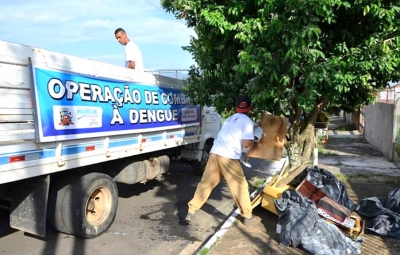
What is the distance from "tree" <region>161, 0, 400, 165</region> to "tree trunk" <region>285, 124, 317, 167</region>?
0.75 metres

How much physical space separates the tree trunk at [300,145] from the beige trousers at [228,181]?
→ 147 centimetres

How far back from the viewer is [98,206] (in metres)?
5.32

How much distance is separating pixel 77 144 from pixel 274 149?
2.74m

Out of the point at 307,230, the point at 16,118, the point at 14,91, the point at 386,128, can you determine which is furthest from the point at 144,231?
the point at 386,128

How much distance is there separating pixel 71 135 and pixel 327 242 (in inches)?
125

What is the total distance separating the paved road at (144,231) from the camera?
4.73 meters

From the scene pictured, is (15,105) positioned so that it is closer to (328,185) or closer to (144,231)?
(144,231)

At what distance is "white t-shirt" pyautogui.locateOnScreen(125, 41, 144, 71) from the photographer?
6621mm

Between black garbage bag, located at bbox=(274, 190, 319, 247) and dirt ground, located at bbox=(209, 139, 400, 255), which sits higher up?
black garbage bag, located at bbox=(274, 190, 319, 247)

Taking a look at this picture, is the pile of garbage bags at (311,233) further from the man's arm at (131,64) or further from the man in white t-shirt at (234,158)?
the man's arm at (131,64)

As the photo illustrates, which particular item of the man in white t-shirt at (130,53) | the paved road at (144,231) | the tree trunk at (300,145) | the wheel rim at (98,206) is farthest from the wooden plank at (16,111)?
the tree trunk at (300,145)

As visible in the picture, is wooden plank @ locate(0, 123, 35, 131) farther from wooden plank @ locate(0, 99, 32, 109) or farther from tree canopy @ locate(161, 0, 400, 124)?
tree canopy @ locate(161, 0, 400, 124)

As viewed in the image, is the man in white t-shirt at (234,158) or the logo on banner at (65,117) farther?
the man in white t-shirt at (234,158)

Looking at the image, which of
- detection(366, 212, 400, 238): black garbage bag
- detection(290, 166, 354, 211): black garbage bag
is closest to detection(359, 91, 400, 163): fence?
detection(290, 166, 354, 211): black garbage bag
